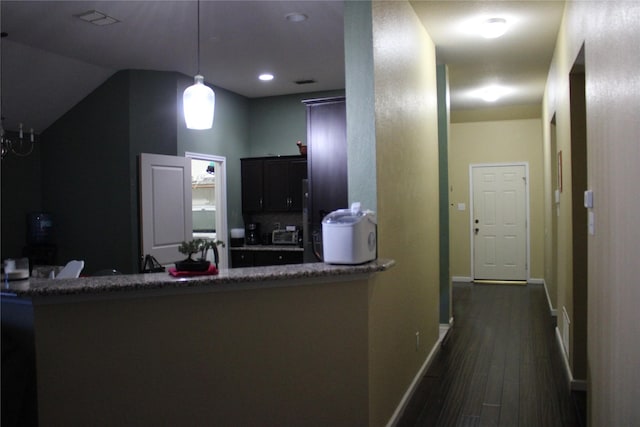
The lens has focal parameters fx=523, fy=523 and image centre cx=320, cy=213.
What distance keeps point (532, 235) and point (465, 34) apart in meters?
5.06

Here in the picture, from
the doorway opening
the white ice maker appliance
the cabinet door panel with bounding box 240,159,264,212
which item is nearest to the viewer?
the white ice maker appliance

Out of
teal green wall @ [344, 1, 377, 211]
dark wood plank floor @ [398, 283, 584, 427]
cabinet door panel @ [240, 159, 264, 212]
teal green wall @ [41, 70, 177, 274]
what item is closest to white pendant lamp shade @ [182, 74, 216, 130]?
teal green wall @ [344, 1, 377, 211]

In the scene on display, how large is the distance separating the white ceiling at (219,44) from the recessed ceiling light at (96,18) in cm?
6

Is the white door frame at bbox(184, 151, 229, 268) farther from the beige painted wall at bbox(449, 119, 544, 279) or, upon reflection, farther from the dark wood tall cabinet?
the beige painted wall at bbox(449, 119, 544, 279)

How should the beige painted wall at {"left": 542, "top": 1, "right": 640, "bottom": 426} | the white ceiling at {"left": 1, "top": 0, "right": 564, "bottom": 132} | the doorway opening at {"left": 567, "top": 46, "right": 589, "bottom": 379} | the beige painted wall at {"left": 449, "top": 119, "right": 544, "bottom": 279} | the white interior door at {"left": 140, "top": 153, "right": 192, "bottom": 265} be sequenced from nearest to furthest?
1. the beige painted wall at {"left": 542, "top": 1, "right": 640, "bottom": 426}
2. the doorway opening at {"left": 567, "top": 46, "right": 589, "bottom": 379}
3. the white ceiling at {"left": 1, "top": 0, "right": 564, "bottom": 132}
4. the white interior door at {"left": 140, "top": 153, "right": 192, "bottom": 265}
5. the beige painted wall at {"left": 449, "top": 119, "right": 544, "bottom": 279}

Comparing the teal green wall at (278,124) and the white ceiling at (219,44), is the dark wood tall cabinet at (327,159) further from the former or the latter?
the teal green wall at (278,124)

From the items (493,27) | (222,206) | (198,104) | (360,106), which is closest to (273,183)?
(222,206)

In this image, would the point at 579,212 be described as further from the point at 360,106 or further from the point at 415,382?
the point at 360,106

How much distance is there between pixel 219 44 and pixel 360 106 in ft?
8.23

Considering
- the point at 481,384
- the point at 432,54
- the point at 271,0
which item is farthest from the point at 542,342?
the point at 271,0

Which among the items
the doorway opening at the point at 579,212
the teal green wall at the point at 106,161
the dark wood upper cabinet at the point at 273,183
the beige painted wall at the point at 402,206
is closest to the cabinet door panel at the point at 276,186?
the dark wood upper cabinet at the point at 273,183

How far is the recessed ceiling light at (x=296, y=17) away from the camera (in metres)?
4.15

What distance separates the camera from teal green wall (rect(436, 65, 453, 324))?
18.2 feet

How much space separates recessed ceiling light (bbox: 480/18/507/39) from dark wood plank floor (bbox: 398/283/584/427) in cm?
277
